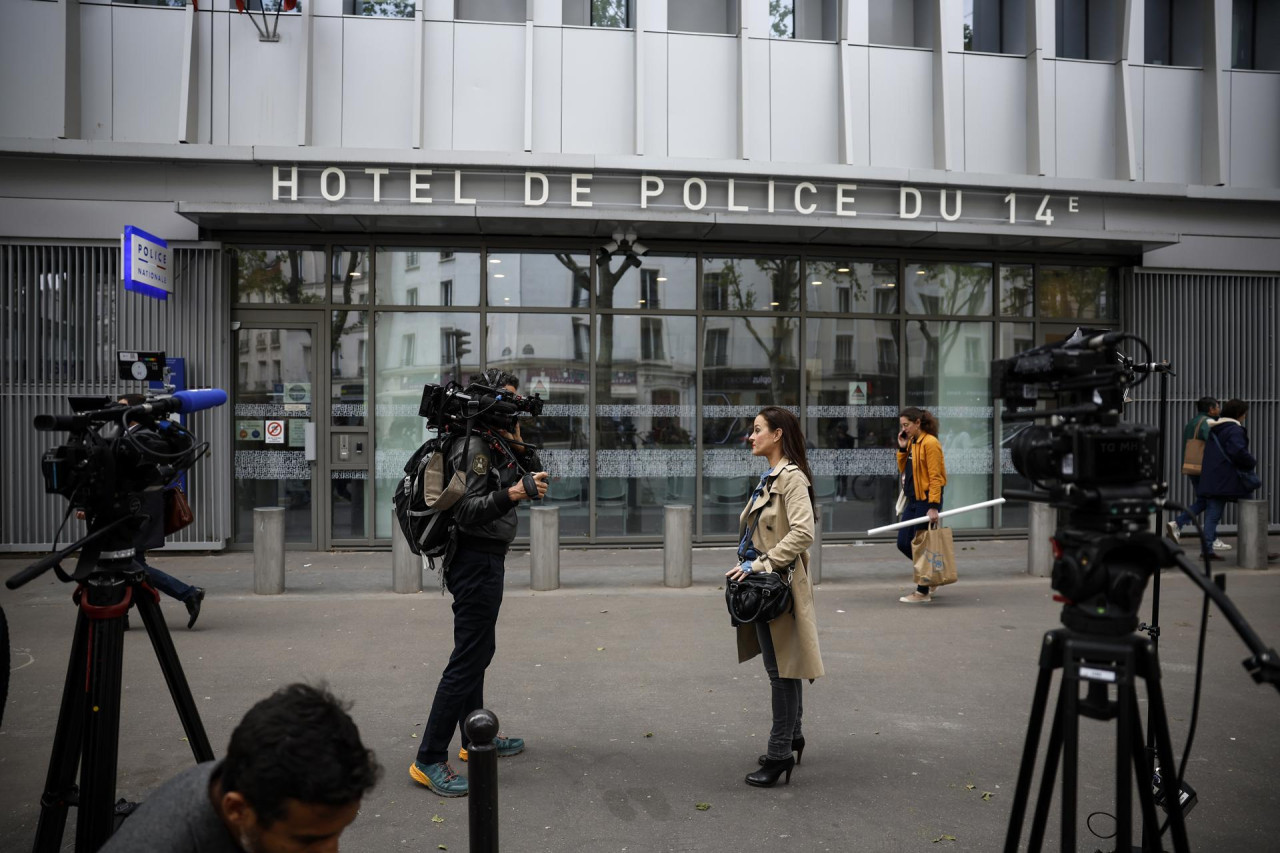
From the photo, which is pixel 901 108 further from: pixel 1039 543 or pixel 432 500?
pixel 432 500

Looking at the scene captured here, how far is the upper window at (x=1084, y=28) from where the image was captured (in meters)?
13.8

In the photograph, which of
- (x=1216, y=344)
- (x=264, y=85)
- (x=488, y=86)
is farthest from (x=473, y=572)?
(x=1216, y=344)

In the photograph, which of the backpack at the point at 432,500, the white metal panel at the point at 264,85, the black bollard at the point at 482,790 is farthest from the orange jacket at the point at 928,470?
the white metal panel at the point at 264,85

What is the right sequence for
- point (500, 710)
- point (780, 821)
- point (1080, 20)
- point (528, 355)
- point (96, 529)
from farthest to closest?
point (1080, 20), point (528, 355), point (500, 710), point (780, 821), point (96, 529)

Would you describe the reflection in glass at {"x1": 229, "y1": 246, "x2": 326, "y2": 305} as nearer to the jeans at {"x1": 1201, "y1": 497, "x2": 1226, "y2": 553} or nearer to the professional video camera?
the professional video camera

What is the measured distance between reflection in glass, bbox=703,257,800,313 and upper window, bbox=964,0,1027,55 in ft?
13.3

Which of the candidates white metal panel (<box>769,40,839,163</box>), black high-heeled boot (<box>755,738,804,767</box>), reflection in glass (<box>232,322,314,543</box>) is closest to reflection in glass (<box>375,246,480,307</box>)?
reflection in glass (<box>232,322,314,543</box>)

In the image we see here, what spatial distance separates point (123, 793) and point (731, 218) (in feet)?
30.1

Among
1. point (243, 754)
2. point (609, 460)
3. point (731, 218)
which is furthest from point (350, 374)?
point (243, 754)

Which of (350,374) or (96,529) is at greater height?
(350,374)

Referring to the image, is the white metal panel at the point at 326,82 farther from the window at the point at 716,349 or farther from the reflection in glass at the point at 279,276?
the window at the point at 716,349

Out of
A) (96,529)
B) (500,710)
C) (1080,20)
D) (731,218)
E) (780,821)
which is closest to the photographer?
(96,529)

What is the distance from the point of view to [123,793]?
4.70 metres

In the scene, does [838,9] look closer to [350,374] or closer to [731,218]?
[731,218]
